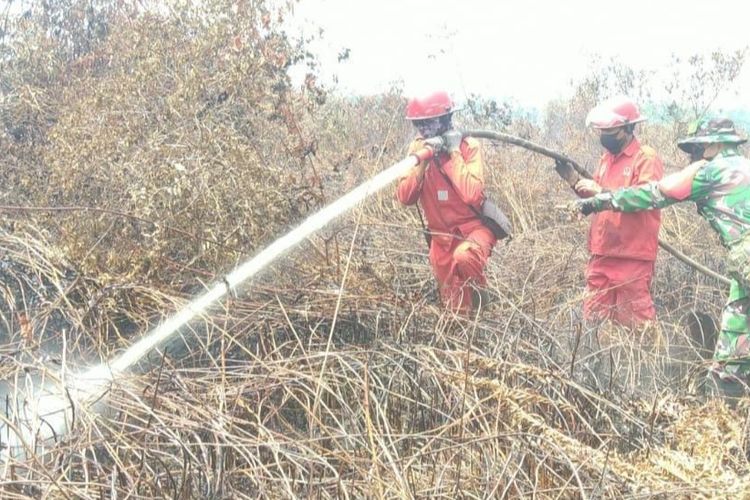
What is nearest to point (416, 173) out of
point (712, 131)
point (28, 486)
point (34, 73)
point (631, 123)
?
point (631, 123)

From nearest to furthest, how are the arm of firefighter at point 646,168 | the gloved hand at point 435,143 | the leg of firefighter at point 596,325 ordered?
the leg of firefighter at point 596,325
the gloved hand at point 435,143
the arm of firefighter at point 646,168

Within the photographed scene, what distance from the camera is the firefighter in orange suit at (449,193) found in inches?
187

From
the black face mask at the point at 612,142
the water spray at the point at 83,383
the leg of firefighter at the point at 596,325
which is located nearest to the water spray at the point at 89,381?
the water spray at the point at 83,383

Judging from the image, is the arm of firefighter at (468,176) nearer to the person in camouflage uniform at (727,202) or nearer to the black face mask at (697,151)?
the person in camouflage uniform at (727,202)

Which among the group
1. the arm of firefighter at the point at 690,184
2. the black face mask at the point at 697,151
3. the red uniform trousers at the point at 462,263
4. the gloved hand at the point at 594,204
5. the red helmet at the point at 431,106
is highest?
the red helmet at the point at 431,106

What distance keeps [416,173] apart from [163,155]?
162cm

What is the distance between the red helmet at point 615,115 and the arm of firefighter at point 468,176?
81 cm

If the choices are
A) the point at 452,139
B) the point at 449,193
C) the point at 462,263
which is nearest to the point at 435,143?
the point at 452,139

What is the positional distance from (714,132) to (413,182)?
5.96ft

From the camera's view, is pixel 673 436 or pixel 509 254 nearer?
pixel 673 436

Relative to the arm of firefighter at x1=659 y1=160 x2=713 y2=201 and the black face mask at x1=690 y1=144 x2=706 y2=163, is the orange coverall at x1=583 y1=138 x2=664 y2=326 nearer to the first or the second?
the black face mask at x1=690 y1=144 x2=706 y2=163

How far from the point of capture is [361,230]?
5.69m

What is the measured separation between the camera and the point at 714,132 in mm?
4098

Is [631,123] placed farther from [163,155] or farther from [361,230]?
[163,155]
